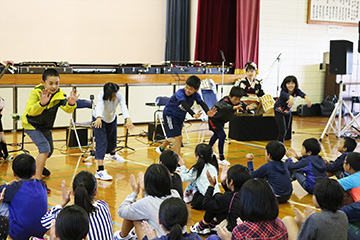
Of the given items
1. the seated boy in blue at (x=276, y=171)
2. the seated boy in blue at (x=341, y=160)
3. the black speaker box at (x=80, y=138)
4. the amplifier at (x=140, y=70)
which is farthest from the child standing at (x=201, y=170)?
the amplifier at (x=140, y=70)

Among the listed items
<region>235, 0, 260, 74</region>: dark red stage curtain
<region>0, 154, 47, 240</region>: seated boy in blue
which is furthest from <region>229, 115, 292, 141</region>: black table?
<region>0, 154, 47, 240</region>: seated boy in blue

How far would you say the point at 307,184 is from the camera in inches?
201

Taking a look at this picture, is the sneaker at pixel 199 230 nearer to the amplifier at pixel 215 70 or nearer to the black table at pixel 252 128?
the black table at pixel 252 128

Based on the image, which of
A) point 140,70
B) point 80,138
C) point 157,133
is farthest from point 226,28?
point 80,138

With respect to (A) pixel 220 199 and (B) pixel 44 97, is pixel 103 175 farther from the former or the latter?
(A) pixel 220 199

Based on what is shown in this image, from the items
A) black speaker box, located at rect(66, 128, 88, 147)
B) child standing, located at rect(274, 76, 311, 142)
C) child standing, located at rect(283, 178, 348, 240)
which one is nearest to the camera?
child standing, located at rect(283, 178, 348, 240)

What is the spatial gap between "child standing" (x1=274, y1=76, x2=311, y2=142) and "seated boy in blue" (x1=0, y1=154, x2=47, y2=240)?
4.46 meters

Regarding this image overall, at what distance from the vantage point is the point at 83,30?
10.2 meters

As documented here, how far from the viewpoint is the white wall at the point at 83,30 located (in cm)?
946

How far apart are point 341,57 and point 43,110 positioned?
5.82 metres

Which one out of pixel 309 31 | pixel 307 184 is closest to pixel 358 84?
pixel 309 31

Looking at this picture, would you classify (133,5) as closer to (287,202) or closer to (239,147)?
(239,147)

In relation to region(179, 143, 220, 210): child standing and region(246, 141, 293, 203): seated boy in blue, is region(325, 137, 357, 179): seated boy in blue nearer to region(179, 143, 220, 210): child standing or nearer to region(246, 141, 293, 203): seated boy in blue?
region(246, 141, 293, 203): seated boy in blue

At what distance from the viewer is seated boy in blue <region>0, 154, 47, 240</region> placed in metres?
3.42
